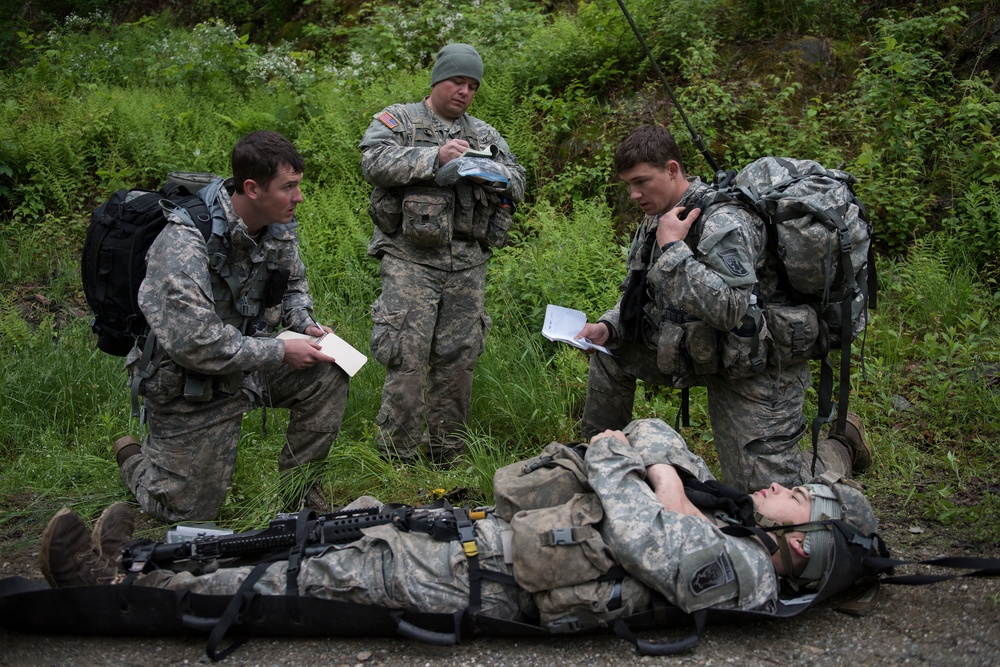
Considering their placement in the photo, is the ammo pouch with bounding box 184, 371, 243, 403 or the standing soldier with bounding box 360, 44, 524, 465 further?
the standing soldier with bounding box 360, 44, 524, 465

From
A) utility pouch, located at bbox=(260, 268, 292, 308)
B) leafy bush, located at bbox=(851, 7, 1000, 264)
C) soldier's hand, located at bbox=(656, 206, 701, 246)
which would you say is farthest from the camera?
leafy bush, located at bbox=(851, 7, 1000, 264)

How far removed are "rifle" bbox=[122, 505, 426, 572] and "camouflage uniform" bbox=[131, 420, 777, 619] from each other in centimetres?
6

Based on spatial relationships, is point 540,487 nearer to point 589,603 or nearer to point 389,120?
point 589,603

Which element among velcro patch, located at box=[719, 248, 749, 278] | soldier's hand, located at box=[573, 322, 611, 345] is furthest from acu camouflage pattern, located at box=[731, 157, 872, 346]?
soldier's hand, located at box=[573, 322, 611, 345]

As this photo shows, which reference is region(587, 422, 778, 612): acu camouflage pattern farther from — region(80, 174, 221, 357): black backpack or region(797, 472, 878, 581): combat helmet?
region(80, 174, 221, 357): black backpack

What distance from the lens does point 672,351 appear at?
12.8ft

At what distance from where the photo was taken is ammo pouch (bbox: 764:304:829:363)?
385cm

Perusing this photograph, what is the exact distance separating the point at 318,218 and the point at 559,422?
3527 mm

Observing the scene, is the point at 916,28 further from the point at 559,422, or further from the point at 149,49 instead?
the point at 149,49

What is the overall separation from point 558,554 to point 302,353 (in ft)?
5.06

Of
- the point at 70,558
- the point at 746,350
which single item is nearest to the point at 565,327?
the point at 746,350

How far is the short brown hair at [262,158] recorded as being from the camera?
3611mm

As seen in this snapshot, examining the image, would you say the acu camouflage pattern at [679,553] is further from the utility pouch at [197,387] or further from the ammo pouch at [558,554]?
the utility pouch at [197,387]

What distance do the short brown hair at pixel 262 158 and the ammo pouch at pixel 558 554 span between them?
1838mm
